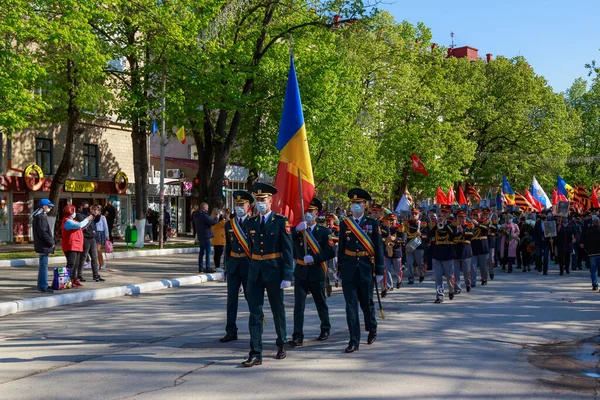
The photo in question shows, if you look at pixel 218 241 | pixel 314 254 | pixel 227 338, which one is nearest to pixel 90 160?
pixel 218 241

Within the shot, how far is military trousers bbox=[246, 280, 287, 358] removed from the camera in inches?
320

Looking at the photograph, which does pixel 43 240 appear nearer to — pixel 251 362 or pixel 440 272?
pixel 440 272

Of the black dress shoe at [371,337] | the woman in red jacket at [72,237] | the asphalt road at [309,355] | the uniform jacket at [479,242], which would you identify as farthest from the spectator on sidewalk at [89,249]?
the black dress shoe at [371,337]

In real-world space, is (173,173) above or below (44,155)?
below

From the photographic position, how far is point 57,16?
25031mm

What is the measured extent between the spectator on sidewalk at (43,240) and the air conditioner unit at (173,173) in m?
27.3

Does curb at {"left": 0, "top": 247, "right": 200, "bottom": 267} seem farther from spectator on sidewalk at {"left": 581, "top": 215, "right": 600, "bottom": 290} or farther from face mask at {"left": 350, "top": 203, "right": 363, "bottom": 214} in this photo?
spectator on sidewalk at {"left": 581, "top": 215, "right": 600, "bottom": 290}

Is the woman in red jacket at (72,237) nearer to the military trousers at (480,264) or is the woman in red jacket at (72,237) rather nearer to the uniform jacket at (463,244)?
the uniform jacket at (463,244)

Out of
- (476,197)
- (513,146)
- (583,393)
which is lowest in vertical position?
(583,393)

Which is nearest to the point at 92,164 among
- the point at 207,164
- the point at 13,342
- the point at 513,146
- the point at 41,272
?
the point at 207,164

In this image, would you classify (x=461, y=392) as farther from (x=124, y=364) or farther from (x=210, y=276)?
(x=210, y=276)

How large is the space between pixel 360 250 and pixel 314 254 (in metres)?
0.92

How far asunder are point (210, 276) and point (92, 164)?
20230 mm

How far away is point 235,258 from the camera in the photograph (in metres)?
9.88
